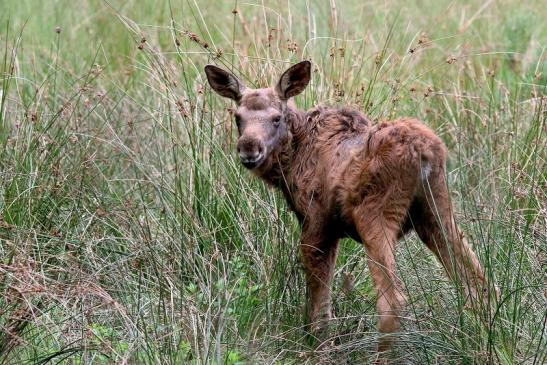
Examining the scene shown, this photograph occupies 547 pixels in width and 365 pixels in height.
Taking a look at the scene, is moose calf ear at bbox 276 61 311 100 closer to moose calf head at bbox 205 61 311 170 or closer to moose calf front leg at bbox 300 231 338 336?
moose calf head at bbox 205 61 311 170

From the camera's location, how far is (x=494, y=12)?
12297mm

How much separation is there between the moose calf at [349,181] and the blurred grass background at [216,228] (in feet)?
0.45

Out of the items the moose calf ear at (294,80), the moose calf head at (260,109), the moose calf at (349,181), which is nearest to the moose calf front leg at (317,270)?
the moose calf at (349,181)

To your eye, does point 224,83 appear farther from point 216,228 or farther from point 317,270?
point 317,270

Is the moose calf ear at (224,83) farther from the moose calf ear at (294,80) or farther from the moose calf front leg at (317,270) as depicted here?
the moose calf front leg at (317,270)

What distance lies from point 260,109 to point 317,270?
1045 millimetres

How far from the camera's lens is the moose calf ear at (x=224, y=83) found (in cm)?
725

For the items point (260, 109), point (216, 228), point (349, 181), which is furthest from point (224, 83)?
point (349, 181)

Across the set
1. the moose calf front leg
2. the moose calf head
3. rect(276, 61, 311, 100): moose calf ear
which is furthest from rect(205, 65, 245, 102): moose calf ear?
the moose calf front leg

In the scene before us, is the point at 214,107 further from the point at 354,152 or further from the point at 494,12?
the point at 494,12

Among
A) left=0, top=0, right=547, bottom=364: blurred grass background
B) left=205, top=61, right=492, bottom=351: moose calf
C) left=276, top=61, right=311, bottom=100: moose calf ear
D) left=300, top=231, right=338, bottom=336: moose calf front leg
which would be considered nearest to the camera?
left=0, top=0, right=547, bottom=364: blurred grass background

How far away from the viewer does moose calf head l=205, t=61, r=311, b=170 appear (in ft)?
22.0

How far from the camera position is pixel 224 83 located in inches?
288

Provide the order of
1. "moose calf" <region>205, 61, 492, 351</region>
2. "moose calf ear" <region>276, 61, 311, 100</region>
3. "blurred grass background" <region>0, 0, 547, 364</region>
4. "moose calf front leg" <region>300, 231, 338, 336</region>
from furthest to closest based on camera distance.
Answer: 1. "moose calf ear" <region>276, 61, 311, 100</region>
2. "moose calf front leg" <region>300, 231, 338, 336</region>
3. "moose calf" <region>205, 61, 492, 351</region>
4. "blurred grass background" <region>0, 0, 547, 364</region>
